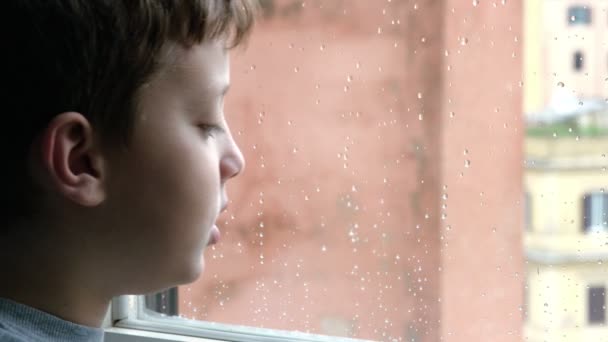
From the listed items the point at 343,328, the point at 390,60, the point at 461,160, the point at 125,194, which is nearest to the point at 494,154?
the point at 461,160

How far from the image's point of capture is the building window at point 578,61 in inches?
31.7

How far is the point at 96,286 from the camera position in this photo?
70 cm

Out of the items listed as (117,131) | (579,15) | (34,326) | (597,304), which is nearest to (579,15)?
(579,15)

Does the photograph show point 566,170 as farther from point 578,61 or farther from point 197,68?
point 197,68

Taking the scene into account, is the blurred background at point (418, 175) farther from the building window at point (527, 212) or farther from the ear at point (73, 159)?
the ear at point (73, 159)

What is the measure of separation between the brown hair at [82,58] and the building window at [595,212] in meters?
0.41

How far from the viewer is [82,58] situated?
0.64 m

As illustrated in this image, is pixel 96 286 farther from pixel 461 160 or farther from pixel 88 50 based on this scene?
pixel 461 160

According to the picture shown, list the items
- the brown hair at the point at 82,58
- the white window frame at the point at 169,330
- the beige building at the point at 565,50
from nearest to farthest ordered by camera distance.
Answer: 1. the brown hair at the point at 82,58
2. the beige building at the point at 565,50
3. the white window frame at the point at 169,330

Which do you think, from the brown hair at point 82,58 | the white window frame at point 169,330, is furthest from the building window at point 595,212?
the brown hair at point 82,58

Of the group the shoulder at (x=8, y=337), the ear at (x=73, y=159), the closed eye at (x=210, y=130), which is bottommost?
the shoulder at (x=8, y=337)

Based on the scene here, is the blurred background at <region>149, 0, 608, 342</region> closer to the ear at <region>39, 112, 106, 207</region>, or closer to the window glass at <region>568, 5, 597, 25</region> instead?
the window glass at <region>568, 5, 597, 25</region>

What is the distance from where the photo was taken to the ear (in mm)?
639

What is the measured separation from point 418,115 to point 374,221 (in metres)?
0.13
